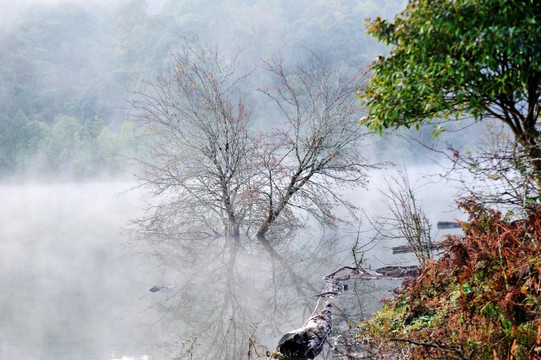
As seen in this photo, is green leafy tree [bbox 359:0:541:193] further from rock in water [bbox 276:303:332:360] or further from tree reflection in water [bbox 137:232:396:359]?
tree reflection in water [bbox 137:232:396:359]

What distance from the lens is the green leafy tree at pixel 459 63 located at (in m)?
4.73

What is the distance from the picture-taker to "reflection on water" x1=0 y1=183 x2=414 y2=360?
22.9ft

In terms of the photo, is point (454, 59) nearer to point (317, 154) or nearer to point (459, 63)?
point (459, 63)

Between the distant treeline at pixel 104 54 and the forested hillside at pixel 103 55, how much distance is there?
13 centimetres

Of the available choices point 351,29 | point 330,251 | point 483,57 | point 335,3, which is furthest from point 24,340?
point 335,3

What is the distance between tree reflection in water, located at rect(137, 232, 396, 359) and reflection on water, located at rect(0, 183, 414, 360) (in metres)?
0.02

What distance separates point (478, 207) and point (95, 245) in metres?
12.7

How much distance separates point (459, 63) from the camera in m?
4.99

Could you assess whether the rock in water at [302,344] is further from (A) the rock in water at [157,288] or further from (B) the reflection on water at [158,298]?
(A) the rock in water at [157,288]

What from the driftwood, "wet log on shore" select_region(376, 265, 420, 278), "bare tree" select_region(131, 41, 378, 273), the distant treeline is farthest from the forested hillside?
"wet log on shore" select_region(376, 265, 420, 278)

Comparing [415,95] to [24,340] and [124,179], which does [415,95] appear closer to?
[24,340]

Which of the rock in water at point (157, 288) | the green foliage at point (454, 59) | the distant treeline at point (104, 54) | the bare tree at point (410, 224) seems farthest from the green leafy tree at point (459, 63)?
the distant treeline at point (104, 54)

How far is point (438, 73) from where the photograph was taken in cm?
521

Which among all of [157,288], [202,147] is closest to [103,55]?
[202,147]
